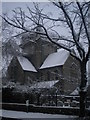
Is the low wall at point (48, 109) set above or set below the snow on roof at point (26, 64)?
below

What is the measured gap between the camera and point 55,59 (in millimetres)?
59906

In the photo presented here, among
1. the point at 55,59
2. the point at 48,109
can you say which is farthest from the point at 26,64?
the point at 48,109

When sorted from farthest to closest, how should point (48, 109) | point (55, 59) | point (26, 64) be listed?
1. point (26, 64)
2. point (55, 59)
3. point (48, 109)

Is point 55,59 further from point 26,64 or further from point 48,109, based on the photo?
point 48,109

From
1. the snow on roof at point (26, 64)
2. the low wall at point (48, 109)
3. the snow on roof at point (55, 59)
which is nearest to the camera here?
the low wall at point (48, 109)

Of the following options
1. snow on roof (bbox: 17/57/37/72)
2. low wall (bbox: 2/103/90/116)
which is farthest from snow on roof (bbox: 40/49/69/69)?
low wall (bbox: 2/103/90/116)

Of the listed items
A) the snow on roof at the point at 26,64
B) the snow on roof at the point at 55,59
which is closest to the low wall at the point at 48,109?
the snow on roof at the point at 55,59

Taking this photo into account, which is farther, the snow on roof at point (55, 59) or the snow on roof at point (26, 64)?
the snow on roof at point (26, 64)

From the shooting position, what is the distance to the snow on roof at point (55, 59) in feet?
187

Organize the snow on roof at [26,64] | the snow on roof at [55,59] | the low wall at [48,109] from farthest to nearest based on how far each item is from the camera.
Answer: the snow on roof at [26,64]
the snow on roof at [55,59]
the low wall at [48,109]

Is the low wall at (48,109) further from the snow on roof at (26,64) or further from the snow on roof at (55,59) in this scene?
the snow on roof at (26,64)

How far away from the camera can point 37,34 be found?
21.1 meters

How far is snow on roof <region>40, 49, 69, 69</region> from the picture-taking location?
5700 centimetres

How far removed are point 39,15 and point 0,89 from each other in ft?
71.7
